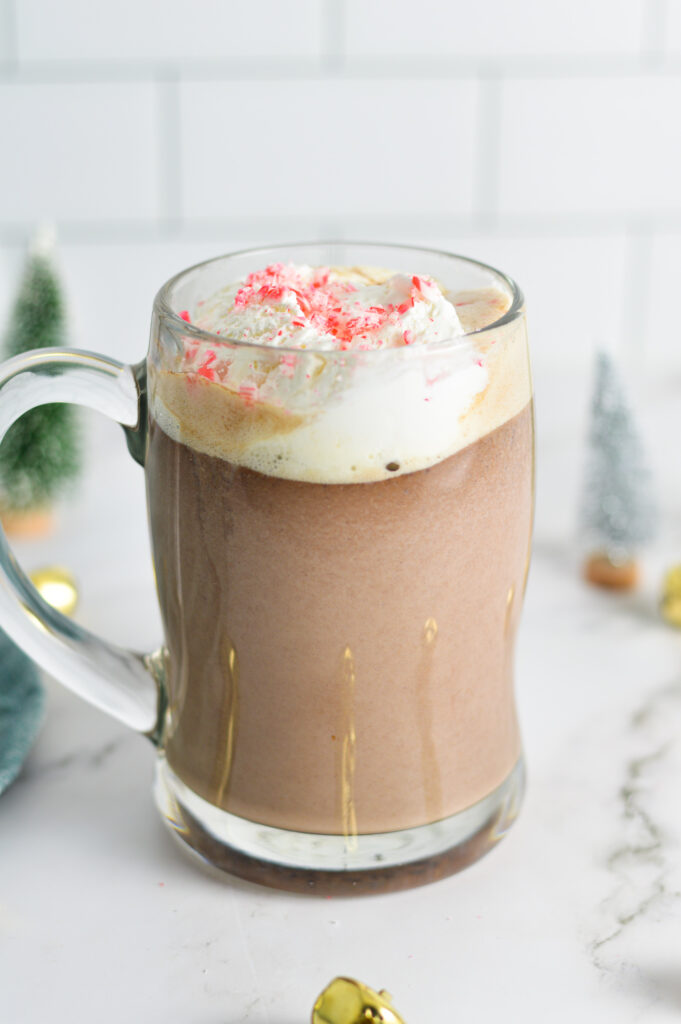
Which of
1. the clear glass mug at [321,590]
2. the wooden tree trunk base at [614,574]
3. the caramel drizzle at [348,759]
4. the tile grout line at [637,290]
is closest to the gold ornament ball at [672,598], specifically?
the wooden tree trunk base at [614,574]

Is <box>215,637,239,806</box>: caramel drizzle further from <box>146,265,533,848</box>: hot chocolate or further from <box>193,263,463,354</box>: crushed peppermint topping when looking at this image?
<box>193,263,463,354</box>: crushed peppermint topping

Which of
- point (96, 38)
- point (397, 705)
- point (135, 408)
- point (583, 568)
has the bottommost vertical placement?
point (583, 568)

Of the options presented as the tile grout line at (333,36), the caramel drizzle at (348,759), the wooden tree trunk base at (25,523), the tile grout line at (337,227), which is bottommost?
the wooden tree trunk base at (25,523)

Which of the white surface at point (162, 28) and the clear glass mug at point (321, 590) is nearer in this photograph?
the clear glass mug at point (321, 590)

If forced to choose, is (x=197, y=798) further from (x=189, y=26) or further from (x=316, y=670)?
(x=189, y=26)

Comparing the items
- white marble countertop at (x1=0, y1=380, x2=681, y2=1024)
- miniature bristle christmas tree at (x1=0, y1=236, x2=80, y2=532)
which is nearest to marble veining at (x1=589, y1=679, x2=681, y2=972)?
white marble countertop at (x1=0, y1=380, x2=681, y2=1024)

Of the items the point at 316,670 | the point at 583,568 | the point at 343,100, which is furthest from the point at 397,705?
the point at 343,100

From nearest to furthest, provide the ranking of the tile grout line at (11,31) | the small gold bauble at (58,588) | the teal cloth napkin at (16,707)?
the teal cloth napkin at (16,707)
the small gold bauble at (58,588)
the tile grout line at (11,31)

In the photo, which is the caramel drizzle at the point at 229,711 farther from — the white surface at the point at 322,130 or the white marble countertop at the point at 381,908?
the white surface at the point at 322,130
